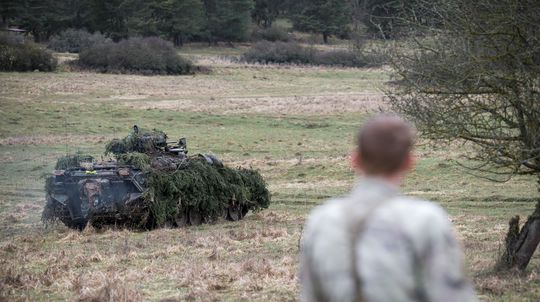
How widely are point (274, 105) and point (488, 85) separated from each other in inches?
1463

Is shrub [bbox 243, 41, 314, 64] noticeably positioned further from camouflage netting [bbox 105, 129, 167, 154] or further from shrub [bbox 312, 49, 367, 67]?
camouflage netting [bbox 105, 129, 167, 154]

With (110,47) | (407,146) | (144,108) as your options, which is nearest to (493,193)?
(407,146)

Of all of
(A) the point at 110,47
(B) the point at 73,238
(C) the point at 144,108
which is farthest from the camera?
(A) the point at 110,47

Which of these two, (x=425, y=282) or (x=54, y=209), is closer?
(x=425, y=282)

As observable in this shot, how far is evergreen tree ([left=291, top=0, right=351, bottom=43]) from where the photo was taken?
8825cm

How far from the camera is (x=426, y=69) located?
12867 mm

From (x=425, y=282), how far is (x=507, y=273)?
26.2 ft

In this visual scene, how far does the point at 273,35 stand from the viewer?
9025 cm

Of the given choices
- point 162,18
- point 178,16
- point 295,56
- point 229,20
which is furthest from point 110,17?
point 295,56

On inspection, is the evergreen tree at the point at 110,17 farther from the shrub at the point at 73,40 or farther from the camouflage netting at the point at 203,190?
the camouflage netting at the point at 203,190

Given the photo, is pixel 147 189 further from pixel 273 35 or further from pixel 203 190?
pixel 273 35

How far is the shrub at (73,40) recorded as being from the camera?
71.9 metres

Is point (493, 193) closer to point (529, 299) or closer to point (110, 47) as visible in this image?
point (529, 299)

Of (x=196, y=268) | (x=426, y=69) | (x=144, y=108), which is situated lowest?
(x=144, y=108)
